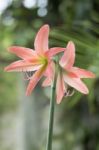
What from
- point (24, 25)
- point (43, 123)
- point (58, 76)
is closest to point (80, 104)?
point (43, 123)

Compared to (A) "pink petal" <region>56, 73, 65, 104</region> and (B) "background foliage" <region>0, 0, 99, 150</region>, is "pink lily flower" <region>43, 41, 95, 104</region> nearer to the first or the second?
(A) "pink petal" <region>56, 73, 65, 104</region>

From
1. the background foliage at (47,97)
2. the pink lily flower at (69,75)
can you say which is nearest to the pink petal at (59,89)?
the pink lily flower at (69,75)

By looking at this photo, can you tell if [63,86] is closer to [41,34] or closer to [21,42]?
[41,34]

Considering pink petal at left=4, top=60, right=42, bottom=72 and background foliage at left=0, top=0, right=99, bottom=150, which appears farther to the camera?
background foliage at left=0, top=0, right=99, bottom=150

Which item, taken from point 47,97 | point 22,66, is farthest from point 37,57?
point 47,97

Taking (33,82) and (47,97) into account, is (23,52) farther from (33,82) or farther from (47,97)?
(47,97)

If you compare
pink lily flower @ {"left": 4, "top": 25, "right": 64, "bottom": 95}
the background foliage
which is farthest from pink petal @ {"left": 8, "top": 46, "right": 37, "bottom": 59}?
the background foliage
